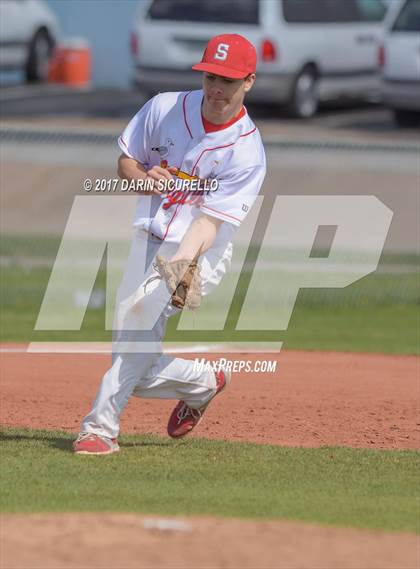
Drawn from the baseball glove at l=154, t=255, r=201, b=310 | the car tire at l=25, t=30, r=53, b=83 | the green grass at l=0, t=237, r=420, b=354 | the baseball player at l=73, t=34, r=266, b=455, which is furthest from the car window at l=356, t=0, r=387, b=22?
the baseball glove at l=154, t=255, r=201, b=310

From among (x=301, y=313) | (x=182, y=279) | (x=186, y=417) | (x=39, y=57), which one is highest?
(x=182, y=279)

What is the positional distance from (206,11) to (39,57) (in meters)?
6.30

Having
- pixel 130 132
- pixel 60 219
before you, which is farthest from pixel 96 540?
pixel 60 219

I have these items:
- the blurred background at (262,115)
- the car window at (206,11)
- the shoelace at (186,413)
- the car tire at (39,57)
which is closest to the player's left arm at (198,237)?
the shoelace at (186,413)

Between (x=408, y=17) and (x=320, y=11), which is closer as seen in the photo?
(x=408, y=17)

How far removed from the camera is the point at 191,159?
7.31m

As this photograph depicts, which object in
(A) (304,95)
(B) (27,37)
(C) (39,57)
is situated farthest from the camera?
(C) (39,57)

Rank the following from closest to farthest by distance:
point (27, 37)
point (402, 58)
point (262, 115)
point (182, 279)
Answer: point (182, 279), point (402, 58), point (262, 115), point (27, 37)

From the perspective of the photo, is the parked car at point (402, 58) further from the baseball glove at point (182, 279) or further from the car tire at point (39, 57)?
the baseball glove at point (182, 279)

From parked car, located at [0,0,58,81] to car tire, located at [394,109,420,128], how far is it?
24.7 ft

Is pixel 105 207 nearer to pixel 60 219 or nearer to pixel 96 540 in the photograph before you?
pixel 60 219

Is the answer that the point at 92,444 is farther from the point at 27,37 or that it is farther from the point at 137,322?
the point at 27,37

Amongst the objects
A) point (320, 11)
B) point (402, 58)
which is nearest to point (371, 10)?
point (320, 11)

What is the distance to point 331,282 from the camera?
14.2 m
